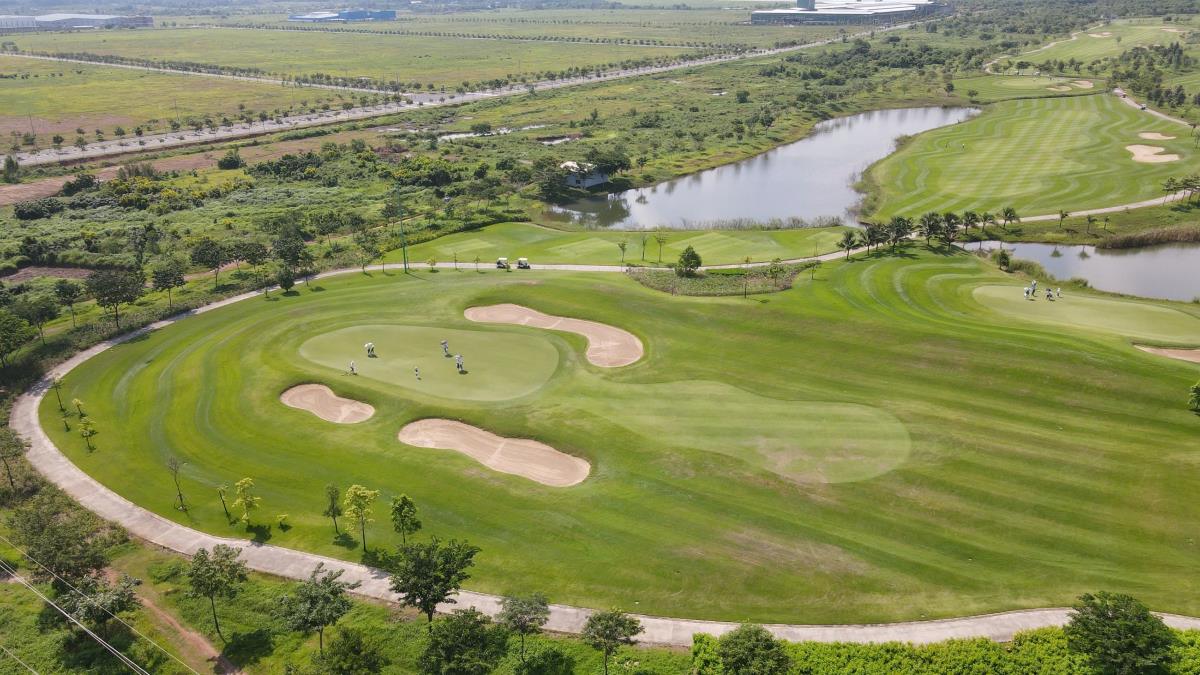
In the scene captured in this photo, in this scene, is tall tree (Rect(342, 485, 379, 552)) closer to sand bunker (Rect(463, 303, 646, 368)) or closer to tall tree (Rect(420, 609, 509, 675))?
tall tree (Rect(420, 609, 509, 675))

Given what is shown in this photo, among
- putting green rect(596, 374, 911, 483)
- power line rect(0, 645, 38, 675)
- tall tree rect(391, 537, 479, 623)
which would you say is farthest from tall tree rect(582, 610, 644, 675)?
power line rect(0, 645, 38, 675)

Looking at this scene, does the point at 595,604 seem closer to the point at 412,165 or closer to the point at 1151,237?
the point at 1151,237

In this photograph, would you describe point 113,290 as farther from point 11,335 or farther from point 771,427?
point 771,427

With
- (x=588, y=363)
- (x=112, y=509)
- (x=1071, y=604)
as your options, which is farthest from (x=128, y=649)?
(x=1071, y=604)

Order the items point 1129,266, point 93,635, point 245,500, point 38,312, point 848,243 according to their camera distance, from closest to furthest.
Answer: point 93,635
point 245,500
point 38,312
point 848,243
point 1129,266

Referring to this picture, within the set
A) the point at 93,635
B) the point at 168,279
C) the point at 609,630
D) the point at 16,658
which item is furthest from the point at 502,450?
the point at 168,279

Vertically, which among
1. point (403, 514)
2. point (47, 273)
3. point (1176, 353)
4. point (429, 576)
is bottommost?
point (403, 514)
